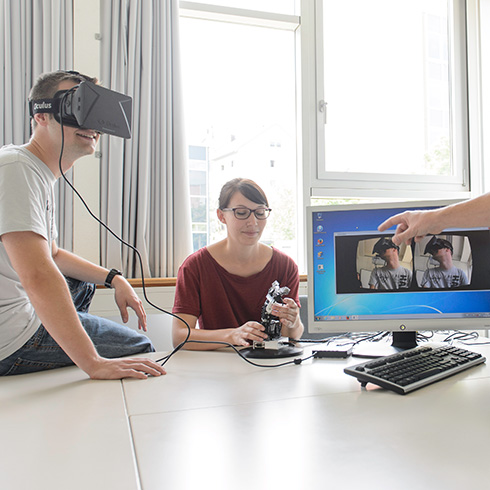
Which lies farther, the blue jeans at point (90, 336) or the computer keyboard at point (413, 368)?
the blue jeans at point (90, 336)

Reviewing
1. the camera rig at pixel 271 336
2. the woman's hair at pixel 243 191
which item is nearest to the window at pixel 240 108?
the woman's hair at pixel 243 191

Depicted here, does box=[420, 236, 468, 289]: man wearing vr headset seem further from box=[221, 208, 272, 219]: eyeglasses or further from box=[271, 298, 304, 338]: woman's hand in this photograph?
box=[221, 208, 272, 219]: eyeglasses

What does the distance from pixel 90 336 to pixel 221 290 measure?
58cm

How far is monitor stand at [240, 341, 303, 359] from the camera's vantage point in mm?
1436

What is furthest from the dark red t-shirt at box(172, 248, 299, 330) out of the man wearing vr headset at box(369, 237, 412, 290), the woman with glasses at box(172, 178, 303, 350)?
the man wearing vr headset at box(369, 237, 412, 290)

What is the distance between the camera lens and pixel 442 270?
1.47m

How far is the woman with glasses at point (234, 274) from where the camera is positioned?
1816mm

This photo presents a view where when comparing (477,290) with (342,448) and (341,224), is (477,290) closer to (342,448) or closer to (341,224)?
(341,224)

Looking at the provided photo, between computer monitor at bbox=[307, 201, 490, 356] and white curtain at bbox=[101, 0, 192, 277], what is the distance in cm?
140

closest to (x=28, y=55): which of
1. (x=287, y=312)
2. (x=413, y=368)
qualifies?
(x=287, y=312)

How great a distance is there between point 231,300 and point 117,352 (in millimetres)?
555

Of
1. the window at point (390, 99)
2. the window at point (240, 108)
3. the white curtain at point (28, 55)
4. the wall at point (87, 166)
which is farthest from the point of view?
the window at point (390, 99)

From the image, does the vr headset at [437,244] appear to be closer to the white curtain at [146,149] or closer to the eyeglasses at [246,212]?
the eyeglasses at [246,212]

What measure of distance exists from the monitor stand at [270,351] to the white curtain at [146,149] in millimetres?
1345
